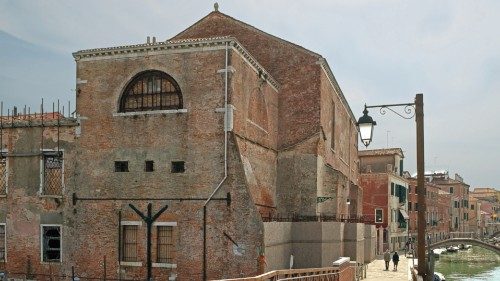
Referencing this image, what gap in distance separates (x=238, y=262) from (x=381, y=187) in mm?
35330

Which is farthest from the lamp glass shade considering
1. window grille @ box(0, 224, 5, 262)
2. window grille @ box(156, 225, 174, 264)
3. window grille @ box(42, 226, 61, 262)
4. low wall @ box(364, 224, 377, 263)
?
low wall @ box(364, 224, 377, 263)

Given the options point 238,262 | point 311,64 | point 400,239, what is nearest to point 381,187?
point 400,239

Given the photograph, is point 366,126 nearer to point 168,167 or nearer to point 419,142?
point 419,142

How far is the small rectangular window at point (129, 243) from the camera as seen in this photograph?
21578mm

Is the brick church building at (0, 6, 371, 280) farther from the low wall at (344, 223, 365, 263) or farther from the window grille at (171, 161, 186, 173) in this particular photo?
the low wall at (344, 223, 365, 263)

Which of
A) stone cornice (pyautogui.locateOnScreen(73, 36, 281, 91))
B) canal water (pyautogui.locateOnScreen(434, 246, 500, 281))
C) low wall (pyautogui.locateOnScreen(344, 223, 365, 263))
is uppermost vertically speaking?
stone cornice (pyautogui.locateOnScreen(73, 36, 281, 91))

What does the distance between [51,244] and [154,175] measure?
17.9 ft

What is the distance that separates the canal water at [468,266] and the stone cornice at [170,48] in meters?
37.8

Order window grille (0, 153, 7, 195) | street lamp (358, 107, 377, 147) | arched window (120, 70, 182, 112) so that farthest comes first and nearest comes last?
window grille (0, 153, 7, 195) < arched window (120, 70, 182, 112) < street lamp (358, 107, 377, 147)

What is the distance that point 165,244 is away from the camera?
2122 centimetres

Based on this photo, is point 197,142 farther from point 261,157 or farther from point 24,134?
point 24,134

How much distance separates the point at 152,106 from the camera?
22.1 meters

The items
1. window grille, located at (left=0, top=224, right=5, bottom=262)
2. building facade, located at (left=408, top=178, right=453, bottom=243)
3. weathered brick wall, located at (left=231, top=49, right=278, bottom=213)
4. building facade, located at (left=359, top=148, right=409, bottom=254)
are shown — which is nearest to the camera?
weathered brick wall, located at (left=231, top=49, right=278, bottom=213)

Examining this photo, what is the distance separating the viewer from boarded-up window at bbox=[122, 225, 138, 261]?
70.8 feet
